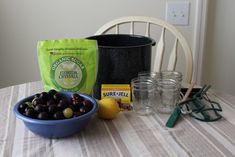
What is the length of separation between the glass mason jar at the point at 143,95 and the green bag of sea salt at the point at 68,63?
0.43 ft

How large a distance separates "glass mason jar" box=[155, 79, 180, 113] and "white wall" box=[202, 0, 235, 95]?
97 cm

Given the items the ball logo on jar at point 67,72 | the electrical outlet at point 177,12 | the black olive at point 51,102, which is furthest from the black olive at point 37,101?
the electrical outlet at point 177,12

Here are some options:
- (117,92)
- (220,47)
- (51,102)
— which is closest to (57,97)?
(51,102)

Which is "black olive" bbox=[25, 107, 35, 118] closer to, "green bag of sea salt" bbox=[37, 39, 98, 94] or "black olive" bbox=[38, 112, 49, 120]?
"black olive" bbox=[38, 112, 49, 120]

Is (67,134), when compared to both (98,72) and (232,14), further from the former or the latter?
(232,14)

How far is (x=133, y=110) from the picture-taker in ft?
2.97

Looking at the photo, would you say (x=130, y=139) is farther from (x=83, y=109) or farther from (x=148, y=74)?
(x=148, y=74)

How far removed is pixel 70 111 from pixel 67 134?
0.18 ft

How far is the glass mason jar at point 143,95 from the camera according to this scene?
2.95ft

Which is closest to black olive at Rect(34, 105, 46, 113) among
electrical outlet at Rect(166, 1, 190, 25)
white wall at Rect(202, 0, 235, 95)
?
electrical outlet at Rect(166, 1, 190, 25)

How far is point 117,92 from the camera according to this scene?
0.91 m

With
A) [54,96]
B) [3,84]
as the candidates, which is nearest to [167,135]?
[54,96]

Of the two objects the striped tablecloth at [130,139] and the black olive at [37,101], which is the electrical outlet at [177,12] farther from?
the black olive at [37,101]

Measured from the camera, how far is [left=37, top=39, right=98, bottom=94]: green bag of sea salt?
886 mm
